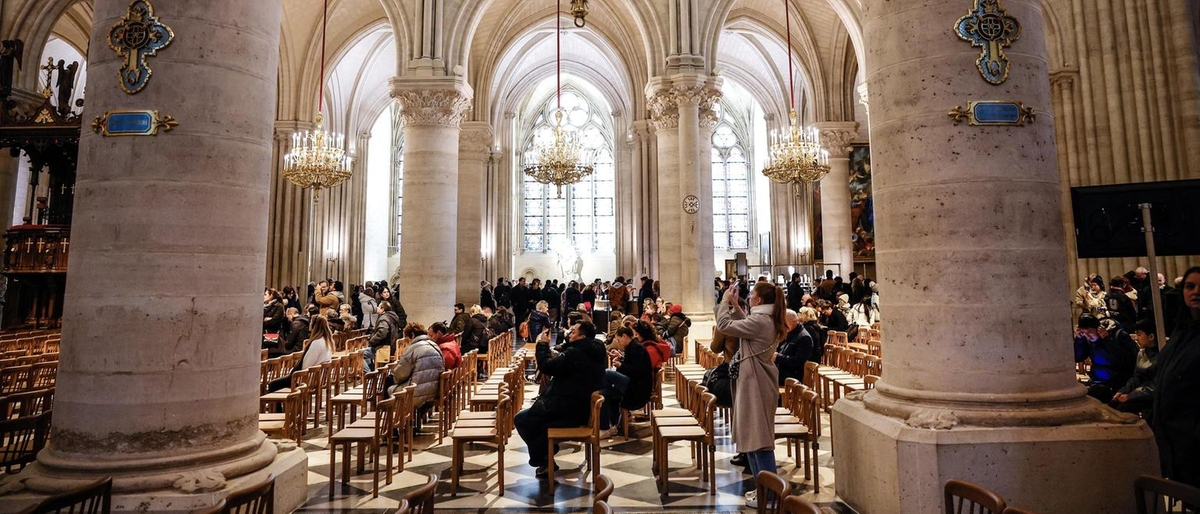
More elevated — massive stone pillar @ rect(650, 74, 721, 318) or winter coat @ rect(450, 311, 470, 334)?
massive stone pillar @ rect(650, 74, 721, 318)

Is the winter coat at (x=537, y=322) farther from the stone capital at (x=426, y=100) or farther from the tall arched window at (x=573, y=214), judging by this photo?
the tall arched window at (x=573, y=214)

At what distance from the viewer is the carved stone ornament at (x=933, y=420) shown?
3.19 m

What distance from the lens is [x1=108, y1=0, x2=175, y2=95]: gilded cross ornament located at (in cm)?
332

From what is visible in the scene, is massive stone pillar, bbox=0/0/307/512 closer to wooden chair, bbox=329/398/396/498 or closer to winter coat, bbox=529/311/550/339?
wooden chair, bbox=329/398/396/498

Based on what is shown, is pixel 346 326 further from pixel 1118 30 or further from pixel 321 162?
pixel 1118 30

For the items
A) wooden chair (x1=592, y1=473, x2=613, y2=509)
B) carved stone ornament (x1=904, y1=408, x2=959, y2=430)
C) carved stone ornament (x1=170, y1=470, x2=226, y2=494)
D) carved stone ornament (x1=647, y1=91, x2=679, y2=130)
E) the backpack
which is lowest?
carved stone ornament (x1=170, y1=470, x2=226, y2=494)

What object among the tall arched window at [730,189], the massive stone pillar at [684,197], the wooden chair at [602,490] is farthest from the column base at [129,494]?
the tall arched window at [730,189]

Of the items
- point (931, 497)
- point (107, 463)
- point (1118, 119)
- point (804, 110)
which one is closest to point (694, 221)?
point (1118, 119)

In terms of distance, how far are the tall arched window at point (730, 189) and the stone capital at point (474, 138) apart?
15.2m

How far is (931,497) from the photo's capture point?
3.09 meters

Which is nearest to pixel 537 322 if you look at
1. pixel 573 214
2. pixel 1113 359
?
pixel 1113 359

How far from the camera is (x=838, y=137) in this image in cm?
1698

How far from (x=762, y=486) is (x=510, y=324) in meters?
11.0

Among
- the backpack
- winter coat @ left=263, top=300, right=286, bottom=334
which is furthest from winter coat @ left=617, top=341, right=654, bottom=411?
winter coat @ left=263, top=300, right=286, bottom=334
